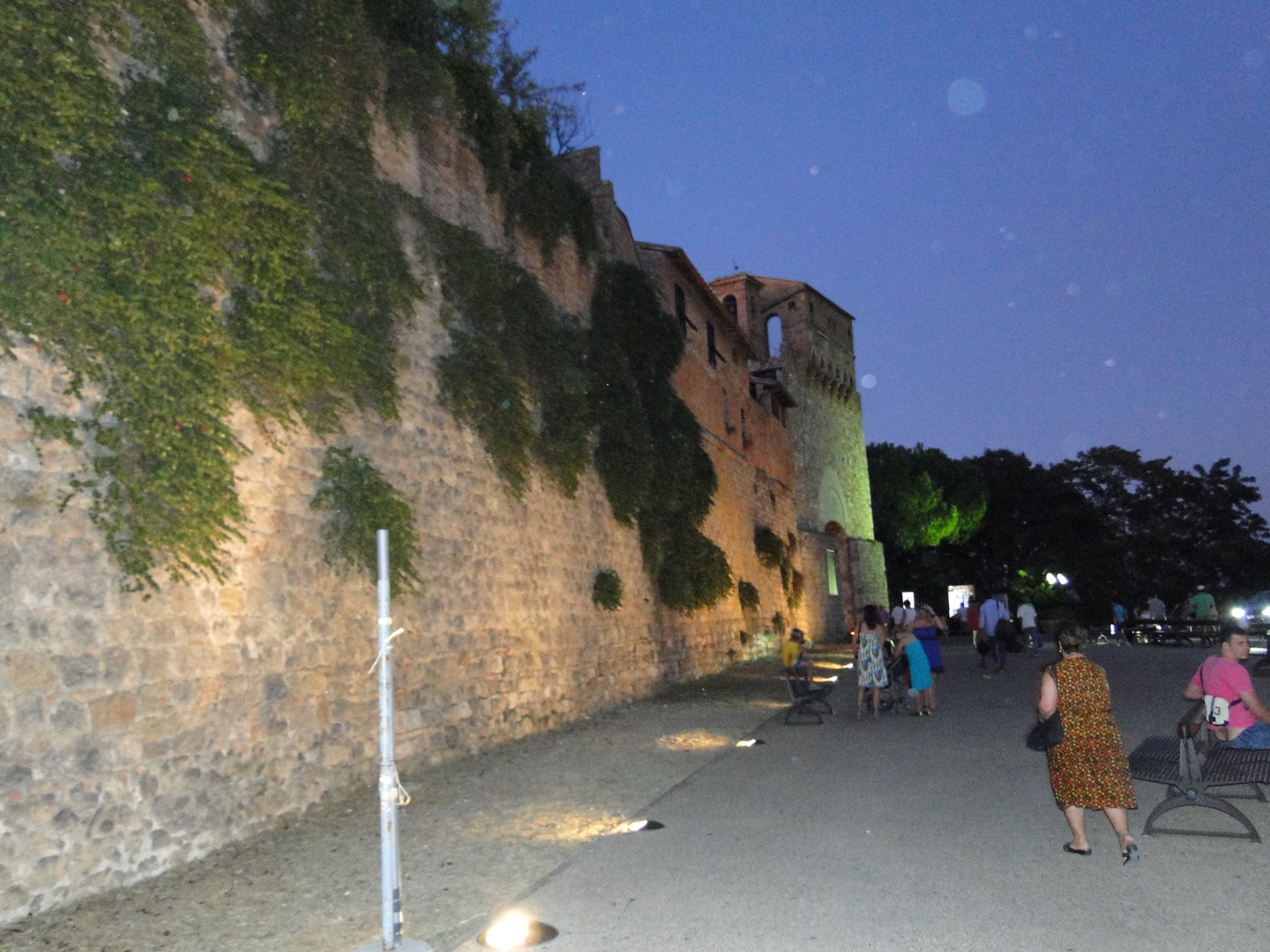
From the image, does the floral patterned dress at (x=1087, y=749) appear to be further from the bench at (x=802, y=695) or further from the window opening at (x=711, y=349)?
the window opening at (x=711, y=349)

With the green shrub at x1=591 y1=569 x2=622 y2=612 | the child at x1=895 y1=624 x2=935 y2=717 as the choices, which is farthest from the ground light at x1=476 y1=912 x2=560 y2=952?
the green shrub at x1=591 y1=569 x2=622 y2=612

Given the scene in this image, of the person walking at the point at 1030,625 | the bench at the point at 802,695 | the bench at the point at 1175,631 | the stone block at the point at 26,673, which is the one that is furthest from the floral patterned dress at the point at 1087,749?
the bench at the point at 1175,631

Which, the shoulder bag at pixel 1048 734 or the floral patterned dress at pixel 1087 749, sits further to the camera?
the shoulder bag at pixel 1048 734

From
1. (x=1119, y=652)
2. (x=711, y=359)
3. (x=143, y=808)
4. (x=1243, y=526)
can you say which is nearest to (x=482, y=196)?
(x=143, y=808)

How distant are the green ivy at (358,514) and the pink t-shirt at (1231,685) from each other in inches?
248

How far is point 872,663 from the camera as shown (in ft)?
41.1

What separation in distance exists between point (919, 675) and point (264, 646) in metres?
8.29

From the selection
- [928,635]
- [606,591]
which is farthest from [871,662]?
[606,591]

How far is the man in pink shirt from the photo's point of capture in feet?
21.1

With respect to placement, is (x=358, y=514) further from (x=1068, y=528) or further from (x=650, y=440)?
(x=1068, y=528)

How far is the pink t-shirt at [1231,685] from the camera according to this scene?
6.47m

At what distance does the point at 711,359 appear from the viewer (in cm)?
2502

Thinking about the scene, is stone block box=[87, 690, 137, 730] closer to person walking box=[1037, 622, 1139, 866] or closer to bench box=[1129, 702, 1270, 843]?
person walking box=[1037, 622, 1139, 866]

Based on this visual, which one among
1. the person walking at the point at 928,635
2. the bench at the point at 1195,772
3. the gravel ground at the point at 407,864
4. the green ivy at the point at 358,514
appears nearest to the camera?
the gravel ground at the point at 407,864
